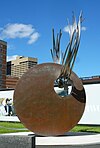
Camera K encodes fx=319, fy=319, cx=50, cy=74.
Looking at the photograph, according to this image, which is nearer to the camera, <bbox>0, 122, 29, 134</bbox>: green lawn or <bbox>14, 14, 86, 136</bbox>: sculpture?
<bbox>14, 14, 86, 136</bbox>: sculpture

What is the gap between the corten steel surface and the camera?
12.8 metres

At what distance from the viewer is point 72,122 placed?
13391 mm

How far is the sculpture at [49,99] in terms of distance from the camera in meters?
12.8

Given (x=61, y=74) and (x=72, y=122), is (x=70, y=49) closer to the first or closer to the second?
(x=61, y=74)

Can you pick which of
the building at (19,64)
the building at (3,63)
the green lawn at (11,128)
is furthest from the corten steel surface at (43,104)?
the building at (19,64)

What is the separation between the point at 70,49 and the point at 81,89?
184cm

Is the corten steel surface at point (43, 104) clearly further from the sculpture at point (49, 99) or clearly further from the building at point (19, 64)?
the building at point (19, 64)

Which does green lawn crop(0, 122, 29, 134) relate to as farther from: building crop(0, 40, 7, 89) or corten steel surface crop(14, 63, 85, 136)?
building crop(0, 40, 7, 89)

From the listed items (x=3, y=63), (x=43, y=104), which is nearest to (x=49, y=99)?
(x=43, y=104)

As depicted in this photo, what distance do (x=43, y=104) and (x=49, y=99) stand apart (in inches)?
12.4

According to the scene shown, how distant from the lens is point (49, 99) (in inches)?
507

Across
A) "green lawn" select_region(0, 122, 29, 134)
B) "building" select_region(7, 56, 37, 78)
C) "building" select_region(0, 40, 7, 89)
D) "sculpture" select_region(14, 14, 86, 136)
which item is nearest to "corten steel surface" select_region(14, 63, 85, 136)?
"sculpture" select_region(14, 14, 86, 136)

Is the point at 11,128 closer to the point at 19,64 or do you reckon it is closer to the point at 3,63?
the point at 3,63

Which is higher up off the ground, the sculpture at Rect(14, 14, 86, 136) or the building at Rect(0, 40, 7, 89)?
the building at Rect(0, 40, 7, 89)
